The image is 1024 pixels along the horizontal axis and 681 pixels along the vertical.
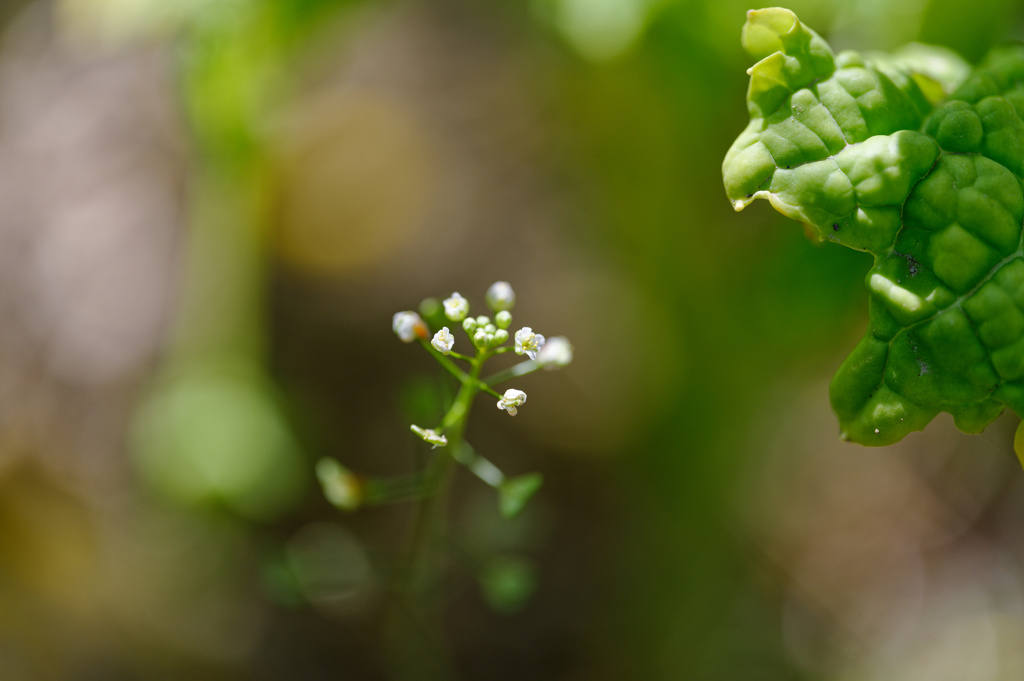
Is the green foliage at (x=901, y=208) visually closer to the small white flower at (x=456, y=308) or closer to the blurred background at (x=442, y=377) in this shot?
the small white flower at (x=456, y=308)

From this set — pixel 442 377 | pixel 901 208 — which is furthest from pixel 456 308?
pixel 442 377

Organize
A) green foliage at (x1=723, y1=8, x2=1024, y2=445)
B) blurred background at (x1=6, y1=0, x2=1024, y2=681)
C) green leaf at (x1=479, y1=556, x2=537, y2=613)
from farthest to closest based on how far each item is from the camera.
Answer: blurred background at (x1=6, y1=0, x2=1024, y2=681)
green leaf at (x1=479, y1=556, x2=537, y2=613)
green foliage at (x1=723, y1=8, x2=1024, y2=445)

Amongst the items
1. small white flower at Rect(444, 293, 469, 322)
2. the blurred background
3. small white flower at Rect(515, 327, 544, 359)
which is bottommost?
the blurred background

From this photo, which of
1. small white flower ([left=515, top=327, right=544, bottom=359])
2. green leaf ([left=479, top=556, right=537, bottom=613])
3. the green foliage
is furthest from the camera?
green leaf ([left=479, top=556, right=537, bottom=613])

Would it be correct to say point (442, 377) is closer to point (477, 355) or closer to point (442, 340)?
point (477, 355)

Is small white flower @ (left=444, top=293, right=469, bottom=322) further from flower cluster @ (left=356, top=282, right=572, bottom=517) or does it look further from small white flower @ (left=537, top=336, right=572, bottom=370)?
small white flower @ (left=537, top=336, right=572, bottom=370)

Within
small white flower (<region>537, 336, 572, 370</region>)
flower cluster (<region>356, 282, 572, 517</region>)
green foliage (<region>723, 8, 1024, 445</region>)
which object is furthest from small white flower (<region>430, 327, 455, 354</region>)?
green foliage (<region>723, 8, 1024, 445</region>)
